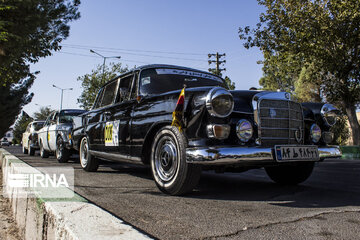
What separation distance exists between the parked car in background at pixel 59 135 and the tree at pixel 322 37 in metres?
12.3

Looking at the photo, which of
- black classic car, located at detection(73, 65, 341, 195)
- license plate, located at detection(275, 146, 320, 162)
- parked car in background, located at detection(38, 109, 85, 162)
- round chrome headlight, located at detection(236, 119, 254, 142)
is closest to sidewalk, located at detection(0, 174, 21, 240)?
black classic car, located at detection(73, 65, 341, 195)

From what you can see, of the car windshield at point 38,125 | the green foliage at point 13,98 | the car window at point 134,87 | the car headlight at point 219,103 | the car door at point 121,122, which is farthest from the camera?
the green foliage at point 13,98

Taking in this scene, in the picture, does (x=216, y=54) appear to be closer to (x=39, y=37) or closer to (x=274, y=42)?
(x=274, y=42)

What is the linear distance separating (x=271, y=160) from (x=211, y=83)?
202 cm

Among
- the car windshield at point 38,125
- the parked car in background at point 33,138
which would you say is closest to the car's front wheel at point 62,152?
the parked car in background at point 33,138

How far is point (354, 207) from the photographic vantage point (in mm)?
3014

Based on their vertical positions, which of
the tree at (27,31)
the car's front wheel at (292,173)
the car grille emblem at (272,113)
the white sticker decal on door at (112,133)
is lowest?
the car's front wheel at (292,173)

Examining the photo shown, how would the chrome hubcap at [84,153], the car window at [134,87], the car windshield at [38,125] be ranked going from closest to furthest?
the car window at [134,87], the chrome hubcap at [84,153], the car windshield at [38,125]

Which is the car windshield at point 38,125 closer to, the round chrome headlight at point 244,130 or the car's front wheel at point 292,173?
the car's front wheel at point 292,173

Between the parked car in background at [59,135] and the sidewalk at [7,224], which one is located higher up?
the parked car in background at [59,135]

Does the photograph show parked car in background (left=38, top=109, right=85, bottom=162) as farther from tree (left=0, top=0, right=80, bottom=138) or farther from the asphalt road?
the asphalt road

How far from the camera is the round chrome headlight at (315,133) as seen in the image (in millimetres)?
4051

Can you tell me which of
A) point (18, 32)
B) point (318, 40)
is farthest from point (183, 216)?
point (318, 40)

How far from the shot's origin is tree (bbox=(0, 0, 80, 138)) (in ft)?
27.2
